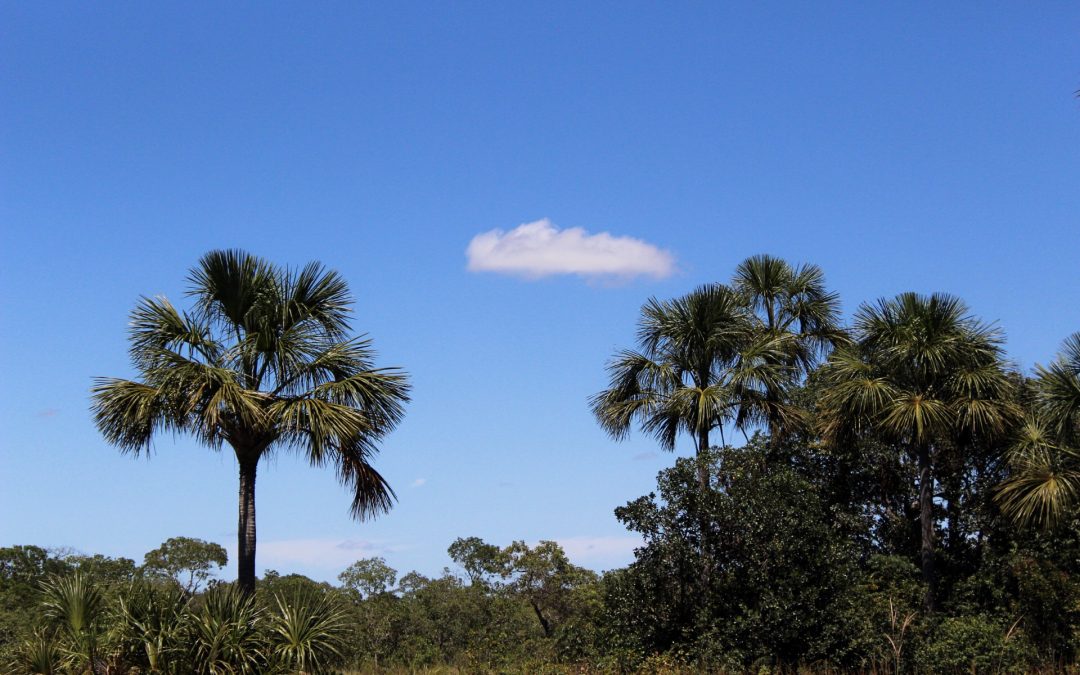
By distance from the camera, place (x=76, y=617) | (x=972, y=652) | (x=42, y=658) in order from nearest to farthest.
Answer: (x=76, y=617), (x=42, y=658), (x=972, y=652)

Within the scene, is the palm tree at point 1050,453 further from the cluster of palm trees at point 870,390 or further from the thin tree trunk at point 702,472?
the thin tree trunk at point 702,472

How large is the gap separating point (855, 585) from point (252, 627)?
468 inches

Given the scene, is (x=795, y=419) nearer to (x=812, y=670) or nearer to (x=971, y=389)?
(x=971, y=389)

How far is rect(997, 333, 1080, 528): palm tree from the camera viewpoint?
20.8 meters

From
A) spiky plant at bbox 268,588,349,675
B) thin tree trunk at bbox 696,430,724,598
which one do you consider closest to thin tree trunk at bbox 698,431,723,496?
thin tree trunk at bbox 696,430,724,598

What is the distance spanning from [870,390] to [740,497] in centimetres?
493

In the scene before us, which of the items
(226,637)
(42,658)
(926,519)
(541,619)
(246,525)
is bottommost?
(42,658)

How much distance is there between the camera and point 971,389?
24.2m

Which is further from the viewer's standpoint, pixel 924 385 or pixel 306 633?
pixel 924 385

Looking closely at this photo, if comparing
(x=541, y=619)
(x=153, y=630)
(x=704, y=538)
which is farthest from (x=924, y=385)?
(x=153, y=630)

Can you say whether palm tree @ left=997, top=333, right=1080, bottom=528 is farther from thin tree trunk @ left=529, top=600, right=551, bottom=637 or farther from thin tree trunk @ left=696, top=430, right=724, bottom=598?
thin tree trunk @ left=529, top=600, right=551, bottom=637

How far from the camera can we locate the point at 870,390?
24.5 meters

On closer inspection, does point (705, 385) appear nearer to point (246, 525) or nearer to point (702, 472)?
point (702, 472)

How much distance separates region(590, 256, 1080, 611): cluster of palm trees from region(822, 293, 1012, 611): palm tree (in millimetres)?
28
